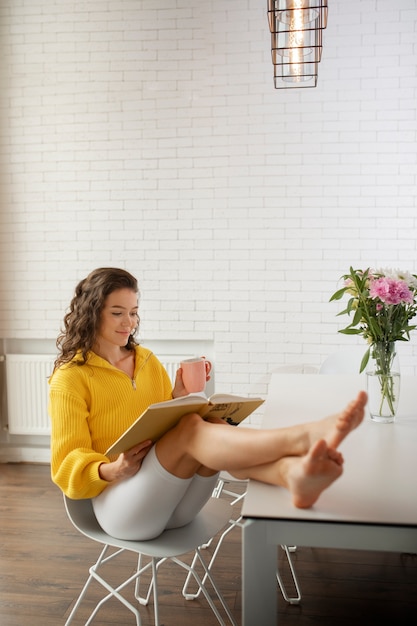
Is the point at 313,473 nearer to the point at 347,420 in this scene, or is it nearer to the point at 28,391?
the point at 347,420

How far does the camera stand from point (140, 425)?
2010mm

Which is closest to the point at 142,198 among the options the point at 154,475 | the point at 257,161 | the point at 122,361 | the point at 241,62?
the point at 257,161

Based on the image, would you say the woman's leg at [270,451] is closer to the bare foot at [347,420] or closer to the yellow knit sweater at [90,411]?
the bare foot at [347,420]

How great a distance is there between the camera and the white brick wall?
14.1 ft

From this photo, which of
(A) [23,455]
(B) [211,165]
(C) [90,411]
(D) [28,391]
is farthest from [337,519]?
(A) [23,455]

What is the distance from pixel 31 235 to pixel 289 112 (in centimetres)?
187

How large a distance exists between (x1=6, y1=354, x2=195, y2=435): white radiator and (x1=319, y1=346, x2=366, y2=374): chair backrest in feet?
6.37

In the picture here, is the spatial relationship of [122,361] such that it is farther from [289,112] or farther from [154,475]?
[289,112]

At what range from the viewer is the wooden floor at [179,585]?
275cm

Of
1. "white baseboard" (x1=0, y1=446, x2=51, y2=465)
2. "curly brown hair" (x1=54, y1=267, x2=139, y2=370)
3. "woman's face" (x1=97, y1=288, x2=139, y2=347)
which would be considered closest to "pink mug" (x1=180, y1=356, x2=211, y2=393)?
"woman's face" (x1=97, y1=288, x2=139, y2=347)

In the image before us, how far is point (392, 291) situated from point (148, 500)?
3.49ft

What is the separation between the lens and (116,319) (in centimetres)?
266

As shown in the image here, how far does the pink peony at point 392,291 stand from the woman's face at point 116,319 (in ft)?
3.09

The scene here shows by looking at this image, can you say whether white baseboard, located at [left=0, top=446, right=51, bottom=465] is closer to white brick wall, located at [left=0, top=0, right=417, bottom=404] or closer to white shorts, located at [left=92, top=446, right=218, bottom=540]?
white brick wall, located at [left=0, top=0, right=417, bottom=404]
